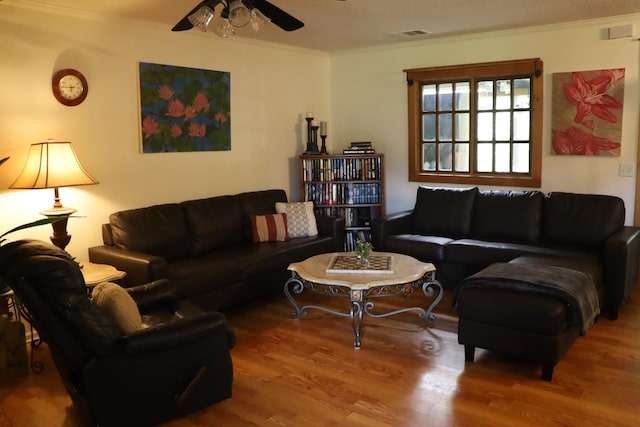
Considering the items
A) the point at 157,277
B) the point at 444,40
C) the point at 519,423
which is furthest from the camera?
the point at 444,40

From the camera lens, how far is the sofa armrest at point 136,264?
3990 millimetres

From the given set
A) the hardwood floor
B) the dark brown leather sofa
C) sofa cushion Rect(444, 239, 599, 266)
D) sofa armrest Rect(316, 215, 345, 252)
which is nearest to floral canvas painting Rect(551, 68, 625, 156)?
sofa cushion Rect(444, 239, 599, 266)

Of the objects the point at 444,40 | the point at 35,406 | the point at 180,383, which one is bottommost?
the point at 35,406

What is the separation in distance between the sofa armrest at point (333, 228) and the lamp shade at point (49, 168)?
7.62 feet

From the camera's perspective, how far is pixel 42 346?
4.11m

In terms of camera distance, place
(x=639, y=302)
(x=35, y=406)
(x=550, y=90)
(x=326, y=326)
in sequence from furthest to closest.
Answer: (x=550, y=90) < (x=639, y=302) < (x=326, y=326) < (x=35, y=406)

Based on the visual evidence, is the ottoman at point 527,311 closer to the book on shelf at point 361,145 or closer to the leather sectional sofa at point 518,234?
the leather sectional sofa at point 518,234

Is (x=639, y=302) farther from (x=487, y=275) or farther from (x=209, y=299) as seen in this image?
(x=209, y=299)

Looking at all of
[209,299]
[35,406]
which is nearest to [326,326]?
[209,299]

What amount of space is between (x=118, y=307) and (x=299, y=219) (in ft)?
9.36

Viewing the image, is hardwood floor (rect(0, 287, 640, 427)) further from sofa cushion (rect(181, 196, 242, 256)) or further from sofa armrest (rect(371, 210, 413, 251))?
sofa armrest (rect(371, 210, 413, 251))

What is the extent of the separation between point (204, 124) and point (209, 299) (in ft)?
5.86

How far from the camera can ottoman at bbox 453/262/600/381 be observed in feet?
10.8

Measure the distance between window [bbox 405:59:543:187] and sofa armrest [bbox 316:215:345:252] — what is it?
122 centimetres
